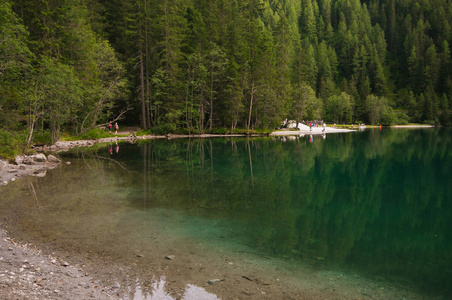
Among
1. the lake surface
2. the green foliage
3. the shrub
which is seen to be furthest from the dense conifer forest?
the lake surface

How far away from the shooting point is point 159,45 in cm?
4794

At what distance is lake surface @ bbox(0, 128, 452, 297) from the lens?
833 centimetres

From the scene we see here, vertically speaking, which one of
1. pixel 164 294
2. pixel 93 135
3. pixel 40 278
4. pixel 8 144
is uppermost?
pixel 8 144

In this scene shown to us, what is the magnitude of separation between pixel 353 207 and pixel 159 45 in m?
42.6

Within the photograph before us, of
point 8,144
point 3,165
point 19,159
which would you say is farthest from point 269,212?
point 8,144

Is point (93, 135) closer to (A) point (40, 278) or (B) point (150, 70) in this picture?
(B) point (150, 70)

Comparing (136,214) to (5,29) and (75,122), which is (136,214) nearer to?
(5,29)

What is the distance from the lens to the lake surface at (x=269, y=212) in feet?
27.3

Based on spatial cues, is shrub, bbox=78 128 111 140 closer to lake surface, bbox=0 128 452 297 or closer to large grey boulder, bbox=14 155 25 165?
large grey boulder, bbox=14 155 25 165

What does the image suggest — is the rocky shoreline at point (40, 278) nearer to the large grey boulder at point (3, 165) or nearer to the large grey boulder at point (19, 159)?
the large grey boulder at point (3, 165)

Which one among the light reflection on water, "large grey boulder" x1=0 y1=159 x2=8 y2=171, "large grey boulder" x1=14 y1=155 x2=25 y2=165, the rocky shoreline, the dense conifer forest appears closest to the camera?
the rocky shoreline

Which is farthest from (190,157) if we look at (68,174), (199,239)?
(199,239)

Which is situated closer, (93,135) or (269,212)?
(269,212)

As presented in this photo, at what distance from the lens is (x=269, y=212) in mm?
12117
